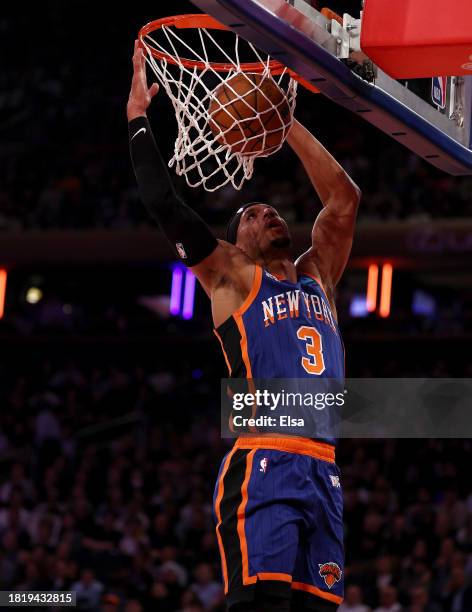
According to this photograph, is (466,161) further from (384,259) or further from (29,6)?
(29,6)

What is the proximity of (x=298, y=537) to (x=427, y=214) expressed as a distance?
10390 mm

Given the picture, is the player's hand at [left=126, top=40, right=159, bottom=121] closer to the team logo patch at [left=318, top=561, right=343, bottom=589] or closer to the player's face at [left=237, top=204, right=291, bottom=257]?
the player's face at [left=237, top=204, right=291, bottom=257]

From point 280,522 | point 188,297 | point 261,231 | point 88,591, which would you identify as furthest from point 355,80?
point 188,297

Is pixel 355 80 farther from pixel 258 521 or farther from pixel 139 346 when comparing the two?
pixel 139 346

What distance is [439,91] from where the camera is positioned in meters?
4.39

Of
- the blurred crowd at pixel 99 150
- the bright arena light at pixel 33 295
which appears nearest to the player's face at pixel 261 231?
the blurred crowd at pixel 99 150

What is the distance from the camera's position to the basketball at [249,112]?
14.3 ft

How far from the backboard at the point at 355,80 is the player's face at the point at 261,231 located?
563mm

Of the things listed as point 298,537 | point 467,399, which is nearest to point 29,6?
point 467,399

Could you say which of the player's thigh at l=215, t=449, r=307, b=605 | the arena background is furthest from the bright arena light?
the player's thigh at l=215, t=449, r=307, b=605

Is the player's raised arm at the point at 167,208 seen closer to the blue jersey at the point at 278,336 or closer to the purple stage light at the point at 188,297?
the blue jersey at the point at 278,336

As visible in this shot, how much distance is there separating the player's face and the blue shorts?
0.81 metres

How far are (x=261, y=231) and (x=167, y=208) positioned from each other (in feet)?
1.79

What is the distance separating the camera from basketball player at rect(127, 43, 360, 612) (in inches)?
150
